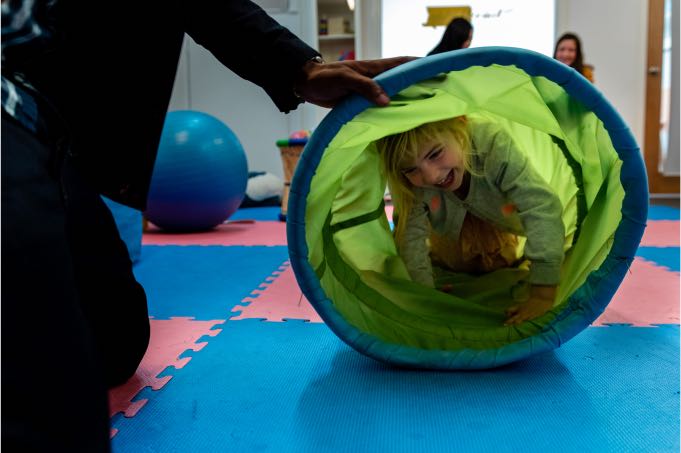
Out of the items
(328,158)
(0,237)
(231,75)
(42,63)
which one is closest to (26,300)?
(0,237)

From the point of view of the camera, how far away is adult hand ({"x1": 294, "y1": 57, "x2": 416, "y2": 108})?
3.03ft

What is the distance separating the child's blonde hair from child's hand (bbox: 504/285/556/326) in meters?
0.30

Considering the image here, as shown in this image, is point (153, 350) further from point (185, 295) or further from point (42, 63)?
point (42, 63)

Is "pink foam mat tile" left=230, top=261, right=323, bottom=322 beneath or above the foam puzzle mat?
beneath

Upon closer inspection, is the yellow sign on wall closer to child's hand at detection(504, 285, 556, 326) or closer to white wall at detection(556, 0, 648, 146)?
white wall at detection(556, 0, 648, 146)

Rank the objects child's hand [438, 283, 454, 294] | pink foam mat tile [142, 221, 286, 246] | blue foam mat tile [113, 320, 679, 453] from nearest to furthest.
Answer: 1. blue foam mat tile [113, 320, 679, 453]
2. child's hand [438, 283, 454, 294]
3. pink foam mat tile [142, 221, 286, 246]

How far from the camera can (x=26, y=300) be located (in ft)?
1.60

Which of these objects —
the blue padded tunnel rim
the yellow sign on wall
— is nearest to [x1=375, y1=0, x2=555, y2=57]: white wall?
the yellow sign on wall

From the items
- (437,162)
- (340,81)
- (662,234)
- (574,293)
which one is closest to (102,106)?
(340,81)

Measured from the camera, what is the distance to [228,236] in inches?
117

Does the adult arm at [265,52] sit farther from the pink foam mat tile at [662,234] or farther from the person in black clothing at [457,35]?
the person in black clothing at [457,35]

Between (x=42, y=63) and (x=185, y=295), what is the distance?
1027 millimetres

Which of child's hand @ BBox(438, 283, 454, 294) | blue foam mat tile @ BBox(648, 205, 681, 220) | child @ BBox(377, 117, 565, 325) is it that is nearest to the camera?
child @ BBox(377, 117, 565, 325)

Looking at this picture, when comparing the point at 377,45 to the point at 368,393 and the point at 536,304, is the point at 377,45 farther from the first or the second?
the point at 368,393
